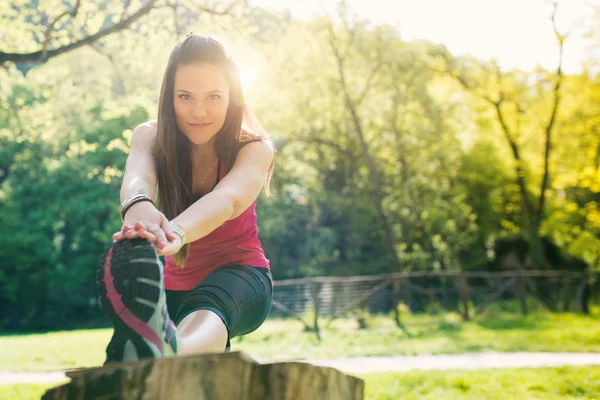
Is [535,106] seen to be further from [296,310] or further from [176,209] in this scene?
[176,209]

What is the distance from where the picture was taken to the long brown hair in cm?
233

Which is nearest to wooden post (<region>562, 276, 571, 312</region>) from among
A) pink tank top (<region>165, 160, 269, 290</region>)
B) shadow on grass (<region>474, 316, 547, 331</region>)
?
shadow on grass (<region>474, 316, 547, 331</region>)

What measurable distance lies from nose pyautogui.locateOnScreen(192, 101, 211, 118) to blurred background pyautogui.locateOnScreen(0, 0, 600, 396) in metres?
10.1

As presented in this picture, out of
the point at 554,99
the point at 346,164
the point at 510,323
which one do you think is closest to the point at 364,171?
the point at 346,164

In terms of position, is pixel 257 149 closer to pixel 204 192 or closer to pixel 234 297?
pixel 204 192

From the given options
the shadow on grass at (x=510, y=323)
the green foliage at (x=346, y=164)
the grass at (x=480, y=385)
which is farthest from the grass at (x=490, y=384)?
the green foliage at (x=346, y=164)

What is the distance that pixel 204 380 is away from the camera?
1584 mm

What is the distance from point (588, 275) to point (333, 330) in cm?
1235

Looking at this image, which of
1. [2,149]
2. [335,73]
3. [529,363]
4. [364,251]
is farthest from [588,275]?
[2,149]

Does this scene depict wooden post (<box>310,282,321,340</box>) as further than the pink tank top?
Yes

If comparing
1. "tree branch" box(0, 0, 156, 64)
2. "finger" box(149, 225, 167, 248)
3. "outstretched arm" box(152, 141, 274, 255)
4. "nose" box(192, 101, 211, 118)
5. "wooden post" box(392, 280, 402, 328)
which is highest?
"tree branch" box(0, 0, 156, 64)

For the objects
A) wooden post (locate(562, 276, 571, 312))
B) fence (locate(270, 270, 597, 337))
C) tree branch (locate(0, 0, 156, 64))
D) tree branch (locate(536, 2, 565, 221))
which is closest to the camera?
tree branch (locate(0, 0, 156, 64))

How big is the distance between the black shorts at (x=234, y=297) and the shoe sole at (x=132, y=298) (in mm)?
504

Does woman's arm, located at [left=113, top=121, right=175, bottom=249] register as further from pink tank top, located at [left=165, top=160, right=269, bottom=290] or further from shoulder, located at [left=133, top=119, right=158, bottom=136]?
pink tank top, located at [left=165, top=160, right=269, bottom=290]
